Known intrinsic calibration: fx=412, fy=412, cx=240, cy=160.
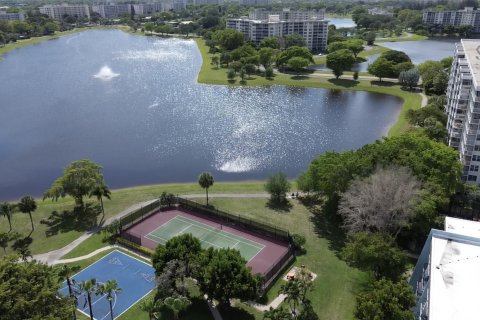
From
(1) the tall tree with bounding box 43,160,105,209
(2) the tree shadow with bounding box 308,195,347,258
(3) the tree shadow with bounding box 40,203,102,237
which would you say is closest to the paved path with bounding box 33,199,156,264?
(3) the tree shadow with bounding box 40,203,102,237

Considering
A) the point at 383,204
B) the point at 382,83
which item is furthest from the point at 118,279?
the point at 382,83

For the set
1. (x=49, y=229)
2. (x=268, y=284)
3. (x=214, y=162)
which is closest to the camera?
(x=268, y=284)

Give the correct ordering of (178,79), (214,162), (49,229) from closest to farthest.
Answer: (49,229), (214,162), (178,79)

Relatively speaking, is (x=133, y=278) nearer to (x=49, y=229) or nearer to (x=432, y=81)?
(x=49, y=229)

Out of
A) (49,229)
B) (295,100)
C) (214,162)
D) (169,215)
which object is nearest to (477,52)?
(295,100)

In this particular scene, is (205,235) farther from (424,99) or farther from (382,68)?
(382,68)

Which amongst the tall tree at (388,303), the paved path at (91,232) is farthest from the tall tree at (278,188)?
the tall tree at (388,303)

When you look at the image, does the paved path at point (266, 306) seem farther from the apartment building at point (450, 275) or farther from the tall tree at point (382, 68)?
the tall tree at point (382, 68)
